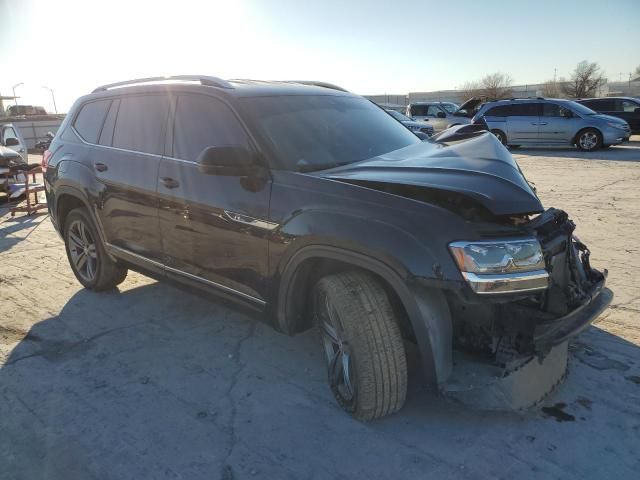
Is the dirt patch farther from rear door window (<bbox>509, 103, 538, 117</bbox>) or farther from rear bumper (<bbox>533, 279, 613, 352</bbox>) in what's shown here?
rear door window (<bbox>509, 103, 538, 117</bbox>)

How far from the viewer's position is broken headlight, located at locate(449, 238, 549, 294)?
241 centimetres

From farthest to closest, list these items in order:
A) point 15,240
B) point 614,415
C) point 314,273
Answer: point 15,240, point 314,273, point 614,415

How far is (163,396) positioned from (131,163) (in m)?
1.88

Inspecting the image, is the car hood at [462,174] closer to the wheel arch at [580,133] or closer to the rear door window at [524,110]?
the wheel arch at [580,133]

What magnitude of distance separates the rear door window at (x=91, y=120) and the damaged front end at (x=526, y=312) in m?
3.61

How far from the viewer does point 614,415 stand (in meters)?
2.89

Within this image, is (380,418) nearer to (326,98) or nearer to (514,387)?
(514,387)

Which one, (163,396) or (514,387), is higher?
(514,387)

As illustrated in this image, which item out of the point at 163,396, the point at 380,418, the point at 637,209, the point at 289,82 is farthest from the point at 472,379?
the point at 637,209

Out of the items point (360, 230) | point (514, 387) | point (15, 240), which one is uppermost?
point (360, 230)

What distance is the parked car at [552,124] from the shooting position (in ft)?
52.8

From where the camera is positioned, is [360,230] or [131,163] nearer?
[360,230]

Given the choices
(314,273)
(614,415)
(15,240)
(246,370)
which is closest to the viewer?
(614,415)

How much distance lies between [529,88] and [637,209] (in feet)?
192
